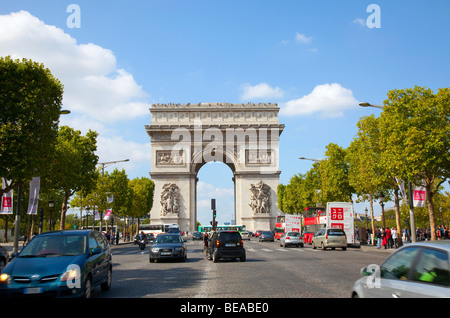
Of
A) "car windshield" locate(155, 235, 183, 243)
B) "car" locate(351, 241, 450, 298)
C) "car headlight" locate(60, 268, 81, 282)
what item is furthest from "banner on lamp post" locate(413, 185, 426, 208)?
"car" locate(351, 241, 450, 298)

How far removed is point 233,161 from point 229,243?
50.6 m

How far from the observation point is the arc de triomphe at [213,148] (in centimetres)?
7106

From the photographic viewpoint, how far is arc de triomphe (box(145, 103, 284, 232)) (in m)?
71.1

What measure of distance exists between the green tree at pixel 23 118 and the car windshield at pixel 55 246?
51.9 ft

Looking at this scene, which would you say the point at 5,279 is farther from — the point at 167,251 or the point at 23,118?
the point at 23,118

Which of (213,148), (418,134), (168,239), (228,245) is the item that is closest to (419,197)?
(418,134)

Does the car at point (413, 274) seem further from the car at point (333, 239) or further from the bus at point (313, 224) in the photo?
the bus at point (313, 224)

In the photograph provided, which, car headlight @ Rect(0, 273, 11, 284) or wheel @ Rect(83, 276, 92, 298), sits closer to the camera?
car headlight @ Rect(0, 273, 11, 284)

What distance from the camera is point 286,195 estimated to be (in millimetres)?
84125

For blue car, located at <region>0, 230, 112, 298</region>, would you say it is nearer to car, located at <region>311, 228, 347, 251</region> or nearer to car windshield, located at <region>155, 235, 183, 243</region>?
car windshield, located at <region>155, 235, 183, 243</region>

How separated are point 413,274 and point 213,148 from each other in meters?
67.7

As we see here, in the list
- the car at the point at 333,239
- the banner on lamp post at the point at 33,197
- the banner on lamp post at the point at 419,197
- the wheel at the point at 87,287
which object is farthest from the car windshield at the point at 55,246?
the car at the point at 333,239
